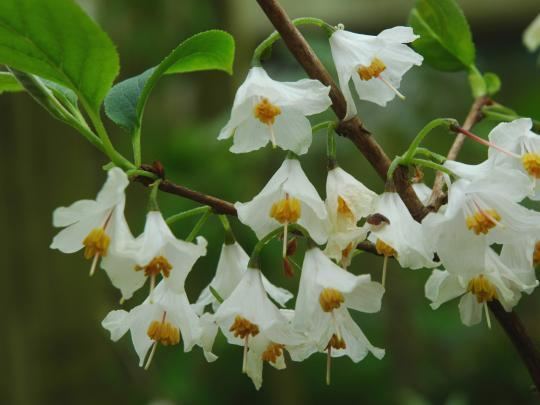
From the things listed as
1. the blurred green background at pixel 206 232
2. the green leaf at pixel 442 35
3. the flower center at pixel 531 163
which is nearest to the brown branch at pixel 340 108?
the flower center at pixel 531 163

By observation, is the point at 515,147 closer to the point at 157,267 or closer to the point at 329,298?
the point at 329,298

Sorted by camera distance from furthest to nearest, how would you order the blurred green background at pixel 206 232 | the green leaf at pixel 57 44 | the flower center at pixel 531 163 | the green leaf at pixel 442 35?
1. the blurred green background at pixel 206 232
2. the green leaf at pixel 442 35
3. the flower center at pixel 531 163
4. the green leaf at pixel 57 44

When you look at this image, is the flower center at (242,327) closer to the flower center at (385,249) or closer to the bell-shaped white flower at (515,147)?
the flower center at (385,249)

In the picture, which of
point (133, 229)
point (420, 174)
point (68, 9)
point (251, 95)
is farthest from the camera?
point (133, 229)

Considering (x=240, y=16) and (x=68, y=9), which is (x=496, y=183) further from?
(x=240, y=16)

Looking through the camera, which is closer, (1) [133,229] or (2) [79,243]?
(2) [79,243]

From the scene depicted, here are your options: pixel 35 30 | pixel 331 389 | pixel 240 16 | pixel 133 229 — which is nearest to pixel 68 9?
pixel 35 30
